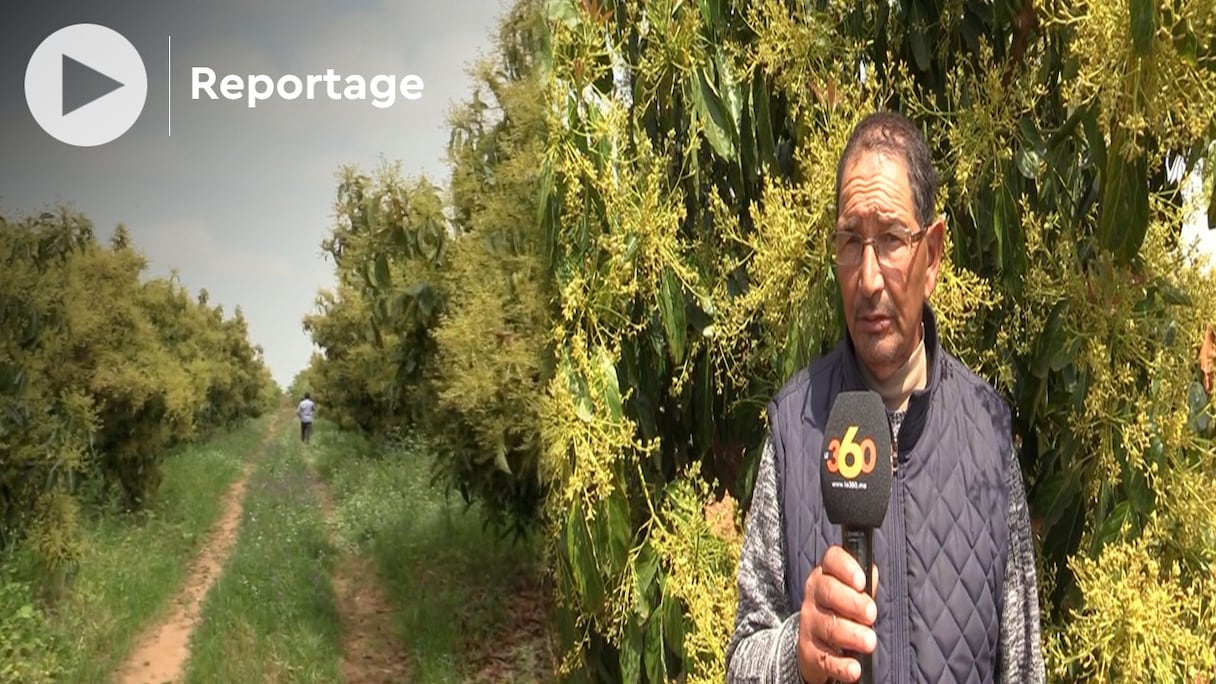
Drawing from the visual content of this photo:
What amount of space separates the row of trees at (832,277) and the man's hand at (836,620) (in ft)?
1.94

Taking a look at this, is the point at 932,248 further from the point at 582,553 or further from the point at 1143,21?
the point at 582,553

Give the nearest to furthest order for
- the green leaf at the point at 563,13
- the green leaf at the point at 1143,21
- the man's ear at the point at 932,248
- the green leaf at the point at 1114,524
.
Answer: the green leaf at the point at 1143,21, the man's ear at the point at 932,248, the green leaf at the point at 1114,524, the green leaf at the point at 563,13

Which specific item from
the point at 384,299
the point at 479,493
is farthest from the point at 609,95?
the point at 479,493

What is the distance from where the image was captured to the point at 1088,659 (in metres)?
1.42

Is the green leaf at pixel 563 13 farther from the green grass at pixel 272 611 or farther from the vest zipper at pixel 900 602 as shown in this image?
the green grass at pixel 272 611

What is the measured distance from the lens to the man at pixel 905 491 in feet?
3.70

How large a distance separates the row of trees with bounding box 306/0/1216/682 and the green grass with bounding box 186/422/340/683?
3.93m

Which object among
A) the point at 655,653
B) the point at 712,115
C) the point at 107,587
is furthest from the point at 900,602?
the point at 107,587

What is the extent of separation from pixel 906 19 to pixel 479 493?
5216 millimetres

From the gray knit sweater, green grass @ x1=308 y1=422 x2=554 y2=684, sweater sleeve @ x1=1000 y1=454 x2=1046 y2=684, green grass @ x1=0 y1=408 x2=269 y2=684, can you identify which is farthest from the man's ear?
green grass @ x1=0 y1=408 x2=269 y2=684

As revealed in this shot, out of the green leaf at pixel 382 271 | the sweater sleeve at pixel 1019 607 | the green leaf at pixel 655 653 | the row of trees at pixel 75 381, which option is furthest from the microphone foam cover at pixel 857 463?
the row of trees at pixel 75 381

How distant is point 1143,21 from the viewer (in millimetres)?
1069

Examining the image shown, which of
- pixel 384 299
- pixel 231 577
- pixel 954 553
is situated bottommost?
pixel 231 577

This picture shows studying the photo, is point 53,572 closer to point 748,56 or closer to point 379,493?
point 379,493
